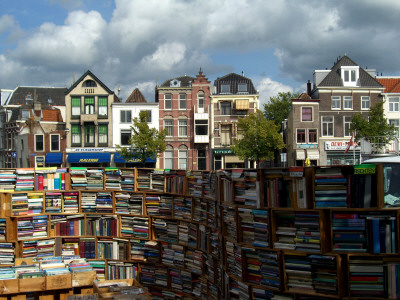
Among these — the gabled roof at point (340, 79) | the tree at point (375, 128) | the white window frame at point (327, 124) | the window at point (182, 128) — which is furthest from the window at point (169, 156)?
the tree at point (375, 128)

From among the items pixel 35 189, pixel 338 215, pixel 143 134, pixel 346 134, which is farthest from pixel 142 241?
pixel 346 134

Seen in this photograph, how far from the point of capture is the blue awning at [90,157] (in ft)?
110

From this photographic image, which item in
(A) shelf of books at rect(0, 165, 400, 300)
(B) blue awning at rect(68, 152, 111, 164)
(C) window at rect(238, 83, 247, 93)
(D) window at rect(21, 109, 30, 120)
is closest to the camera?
(A) shelf of books at rect(0, 165, 400, 300)

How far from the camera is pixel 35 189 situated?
981 cm

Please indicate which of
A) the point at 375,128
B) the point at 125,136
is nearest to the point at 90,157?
the point at 125,136

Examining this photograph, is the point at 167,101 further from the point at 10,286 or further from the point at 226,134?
the point at 10,286

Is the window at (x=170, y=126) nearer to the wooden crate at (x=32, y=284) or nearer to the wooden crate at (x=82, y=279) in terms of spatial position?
the wooden crate at (x=82, y=279)

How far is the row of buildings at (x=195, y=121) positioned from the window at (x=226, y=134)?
8cm

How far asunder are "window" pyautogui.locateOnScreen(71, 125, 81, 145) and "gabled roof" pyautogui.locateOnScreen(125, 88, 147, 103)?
4499mm

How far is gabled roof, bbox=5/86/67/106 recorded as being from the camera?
137 ft

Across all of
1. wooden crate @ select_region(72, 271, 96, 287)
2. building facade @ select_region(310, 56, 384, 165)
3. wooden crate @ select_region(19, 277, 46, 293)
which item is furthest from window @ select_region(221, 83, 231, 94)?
wooden crate @ select_region(19, 277, 46, 293)

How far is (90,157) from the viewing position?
33750 millimetres

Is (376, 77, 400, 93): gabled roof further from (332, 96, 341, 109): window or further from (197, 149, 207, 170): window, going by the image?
(197, 149, 207, 170): window

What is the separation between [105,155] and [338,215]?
30.2 metres
